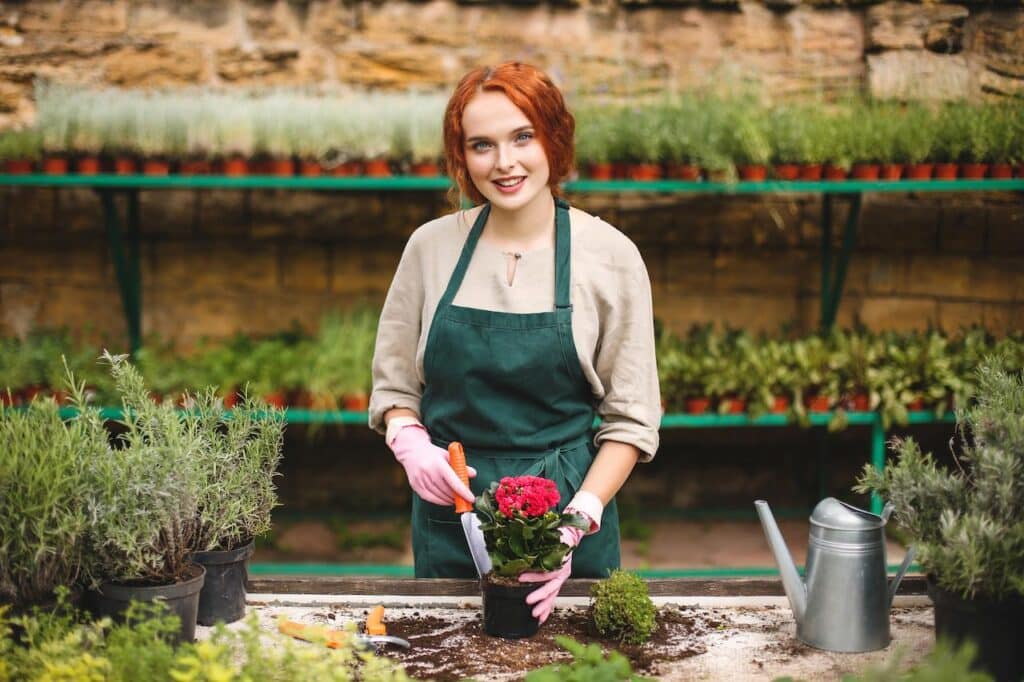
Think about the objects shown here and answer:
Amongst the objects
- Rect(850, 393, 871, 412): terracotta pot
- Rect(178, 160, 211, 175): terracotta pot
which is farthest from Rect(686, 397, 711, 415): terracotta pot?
Rect(178, 160, 211, 175): terracotta pot

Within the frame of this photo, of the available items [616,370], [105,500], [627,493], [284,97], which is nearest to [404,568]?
[627,493]

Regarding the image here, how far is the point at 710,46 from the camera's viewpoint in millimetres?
4531

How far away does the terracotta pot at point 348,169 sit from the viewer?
12.5 ft

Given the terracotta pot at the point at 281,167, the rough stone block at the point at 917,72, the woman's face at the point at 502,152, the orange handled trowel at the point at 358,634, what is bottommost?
the orange handled trowel at the point at 358,634

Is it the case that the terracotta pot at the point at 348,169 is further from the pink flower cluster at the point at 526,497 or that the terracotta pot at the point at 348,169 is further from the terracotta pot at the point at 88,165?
the pink flower cluster at the point at 526,497

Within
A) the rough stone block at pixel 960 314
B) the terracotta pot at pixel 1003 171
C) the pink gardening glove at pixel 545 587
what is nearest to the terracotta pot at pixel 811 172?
the terracotta pot at pixel 1003 171

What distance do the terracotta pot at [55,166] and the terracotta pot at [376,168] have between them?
1.12 meters

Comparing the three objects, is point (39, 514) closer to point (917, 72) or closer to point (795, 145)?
point (795, 145)

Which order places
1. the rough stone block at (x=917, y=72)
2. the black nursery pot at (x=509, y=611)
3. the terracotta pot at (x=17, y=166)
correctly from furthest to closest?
the rough stone block at (x=917, y=72), the terracotta pot at (x=17, y=166), the black nursery pot at (x=509, y=611)

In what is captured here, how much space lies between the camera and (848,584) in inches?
60.1

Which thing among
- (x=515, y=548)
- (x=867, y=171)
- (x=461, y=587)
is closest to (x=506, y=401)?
(x=461, y=587)

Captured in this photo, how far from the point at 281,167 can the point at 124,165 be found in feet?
1.90

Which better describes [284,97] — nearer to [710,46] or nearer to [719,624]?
[710,46]

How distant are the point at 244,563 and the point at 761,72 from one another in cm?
358
